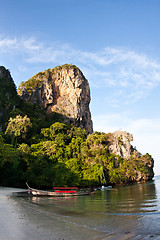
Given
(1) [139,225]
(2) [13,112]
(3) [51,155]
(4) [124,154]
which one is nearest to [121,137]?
(4) [124,154]

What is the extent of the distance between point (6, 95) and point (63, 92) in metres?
27.6

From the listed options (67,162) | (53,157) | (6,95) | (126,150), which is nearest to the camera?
(67,162)

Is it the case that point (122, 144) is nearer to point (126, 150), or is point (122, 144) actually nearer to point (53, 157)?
point (126, 150)

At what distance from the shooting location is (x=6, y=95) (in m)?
51.1

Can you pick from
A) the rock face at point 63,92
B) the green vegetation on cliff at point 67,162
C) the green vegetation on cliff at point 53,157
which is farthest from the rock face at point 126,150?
the rock face at point 63,92

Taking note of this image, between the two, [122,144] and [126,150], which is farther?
[122,144]

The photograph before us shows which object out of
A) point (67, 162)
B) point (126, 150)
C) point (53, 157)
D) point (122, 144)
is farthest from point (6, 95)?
point (126, 150)

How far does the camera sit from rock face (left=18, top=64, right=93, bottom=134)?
227ft

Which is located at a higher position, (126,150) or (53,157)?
(126,150)

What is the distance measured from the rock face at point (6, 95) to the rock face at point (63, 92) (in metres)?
13.2

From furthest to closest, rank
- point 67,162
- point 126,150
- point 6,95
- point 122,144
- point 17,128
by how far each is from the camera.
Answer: point 6,95 → point 122,144 → point 126,150 → point 17,128 → point 67,162

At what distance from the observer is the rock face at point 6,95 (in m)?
48.0

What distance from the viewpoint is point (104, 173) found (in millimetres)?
40312

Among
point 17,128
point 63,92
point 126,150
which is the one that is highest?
point 63,92
